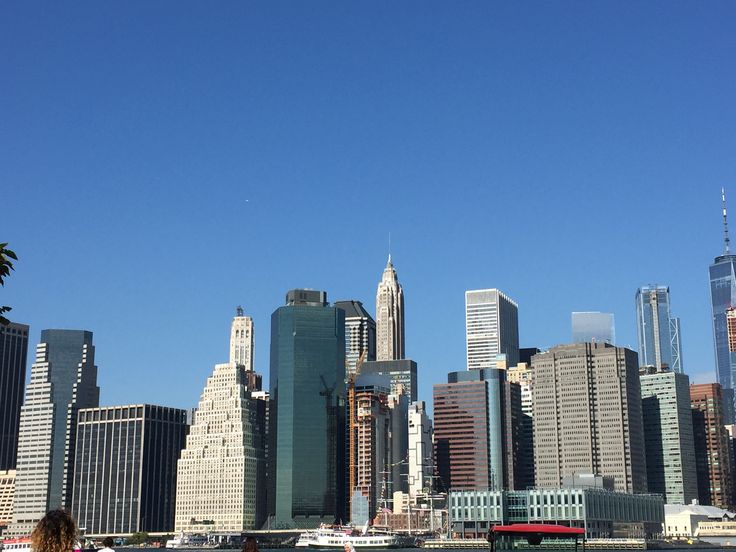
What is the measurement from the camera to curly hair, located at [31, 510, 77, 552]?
1255 cm

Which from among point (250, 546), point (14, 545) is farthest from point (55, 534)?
point (14, 545)

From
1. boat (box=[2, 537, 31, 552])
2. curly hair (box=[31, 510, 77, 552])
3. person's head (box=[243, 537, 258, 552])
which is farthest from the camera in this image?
boat (box=[2, 537, 31, 552])

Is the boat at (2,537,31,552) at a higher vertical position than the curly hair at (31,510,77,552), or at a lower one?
lower

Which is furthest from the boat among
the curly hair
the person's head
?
the curly hair

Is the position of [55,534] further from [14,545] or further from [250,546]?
[14,545]

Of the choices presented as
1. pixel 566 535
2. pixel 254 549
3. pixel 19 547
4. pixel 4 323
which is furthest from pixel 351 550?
pixel 19 547

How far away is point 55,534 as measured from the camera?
41.8 feet

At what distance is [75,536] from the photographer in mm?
12805

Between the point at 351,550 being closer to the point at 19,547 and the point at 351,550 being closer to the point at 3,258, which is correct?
the point at 3,258

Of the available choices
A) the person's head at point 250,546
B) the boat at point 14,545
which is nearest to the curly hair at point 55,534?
the person's head at point 250,546

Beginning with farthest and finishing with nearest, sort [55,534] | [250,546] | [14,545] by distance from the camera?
[14,545] < [250,546] < [55,534]

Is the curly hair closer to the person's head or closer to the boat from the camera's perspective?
the person's head

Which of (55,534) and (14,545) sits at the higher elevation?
(55,534)

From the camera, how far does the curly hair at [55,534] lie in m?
12.6
